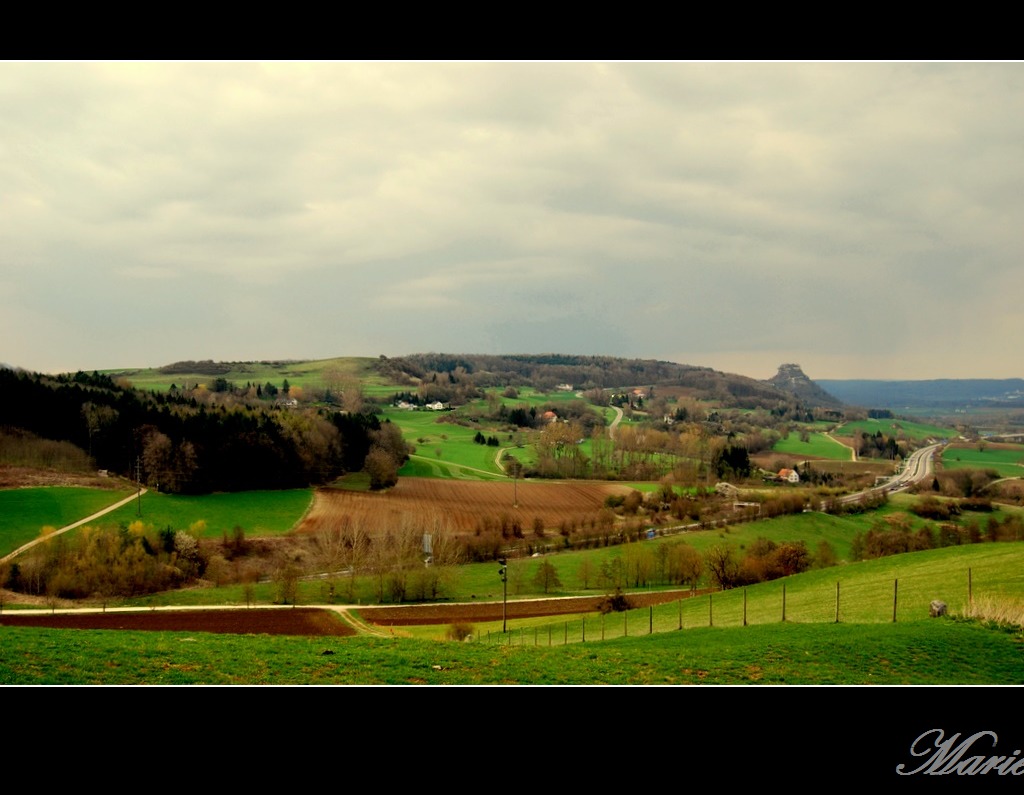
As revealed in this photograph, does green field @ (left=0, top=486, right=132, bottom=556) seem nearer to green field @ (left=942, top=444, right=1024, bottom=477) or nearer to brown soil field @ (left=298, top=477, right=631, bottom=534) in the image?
brown soil field @ (left=298, top=477, right=631, bottom=534)

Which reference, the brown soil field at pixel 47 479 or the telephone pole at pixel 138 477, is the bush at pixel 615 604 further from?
the brown soil field at pixel 47 479

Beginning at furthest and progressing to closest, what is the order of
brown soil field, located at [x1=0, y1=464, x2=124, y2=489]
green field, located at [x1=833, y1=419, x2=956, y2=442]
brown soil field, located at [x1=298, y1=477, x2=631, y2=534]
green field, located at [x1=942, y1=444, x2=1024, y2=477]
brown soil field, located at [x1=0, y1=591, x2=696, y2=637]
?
brown soil field, located at [x1=298, y1=477, x2=631, y2=534] < brown soil field, located at [x1=0, y1=464, x2=124, y2=489] < green field, located at [x1=833, y1=419, x2=956, y2=442] < green field, located at [x1=942, y1=444, x2=1024, y2=477] < brown soil field, located at [x1=0, y1=591, x2=696, y2=637]

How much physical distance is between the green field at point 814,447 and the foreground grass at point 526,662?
94.5ft

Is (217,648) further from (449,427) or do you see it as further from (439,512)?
(449,427)

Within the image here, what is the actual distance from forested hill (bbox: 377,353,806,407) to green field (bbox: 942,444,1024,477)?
59.2 ft

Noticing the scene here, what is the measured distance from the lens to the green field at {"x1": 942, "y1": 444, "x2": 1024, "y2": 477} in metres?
17.7

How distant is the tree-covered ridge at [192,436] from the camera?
27.4 m

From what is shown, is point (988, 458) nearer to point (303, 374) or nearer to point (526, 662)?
point (526, 662)

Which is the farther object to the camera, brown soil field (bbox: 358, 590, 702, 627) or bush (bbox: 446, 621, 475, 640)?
brown soil field (bbox: 358, 590, 702, 627)

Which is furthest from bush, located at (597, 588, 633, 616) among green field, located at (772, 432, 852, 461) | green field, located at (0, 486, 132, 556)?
green field, located at (0, 486, 132, 556)

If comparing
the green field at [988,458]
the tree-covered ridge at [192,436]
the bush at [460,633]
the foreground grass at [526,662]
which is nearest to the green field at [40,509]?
the tree-covered ridge at [192,436]
